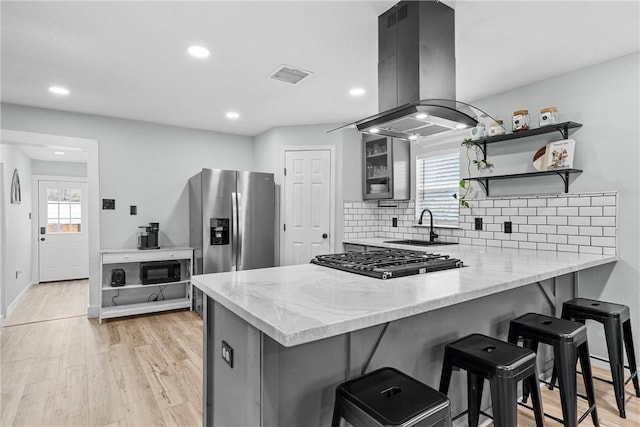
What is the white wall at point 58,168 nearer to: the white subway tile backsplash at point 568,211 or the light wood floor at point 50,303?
the light wood floor at point 50,303

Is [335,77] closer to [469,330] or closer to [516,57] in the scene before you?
[516,57]

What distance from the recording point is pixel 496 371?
140 cm

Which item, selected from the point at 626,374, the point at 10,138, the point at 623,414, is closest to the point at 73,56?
the point at 10,138

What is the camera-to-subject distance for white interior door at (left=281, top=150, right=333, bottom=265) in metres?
4.57

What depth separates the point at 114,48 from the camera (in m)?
2.50

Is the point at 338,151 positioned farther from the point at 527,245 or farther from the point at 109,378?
the point at 109,378

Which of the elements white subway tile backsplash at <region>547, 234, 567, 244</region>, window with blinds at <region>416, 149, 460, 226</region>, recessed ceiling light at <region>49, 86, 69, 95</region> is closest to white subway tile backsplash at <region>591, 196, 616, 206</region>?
white subway tile backsplash at <region>547, 234, 567, 244</region>

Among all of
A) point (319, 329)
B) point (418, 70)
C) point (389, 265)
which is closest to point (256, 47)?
point (418, 70)

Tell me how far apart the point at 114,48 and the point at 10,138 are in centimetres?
225

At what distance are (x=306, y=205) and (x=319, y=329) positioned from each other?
3.69 m

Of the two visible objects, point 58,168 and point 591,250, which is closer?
point 591,250

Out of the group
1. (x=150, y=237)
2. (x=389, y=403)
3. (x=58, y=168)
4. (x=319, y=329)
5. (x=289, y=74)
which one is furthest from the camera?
(x=58, y=168)

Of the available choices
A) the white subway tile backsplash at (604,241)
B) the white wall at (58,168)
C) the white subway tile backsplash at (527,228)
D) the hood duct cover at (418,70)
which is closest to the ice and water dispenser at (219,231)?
the hood duct cover at (418,70)

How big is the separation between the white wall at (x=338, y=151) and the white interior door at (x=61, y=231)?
13.5 ft
